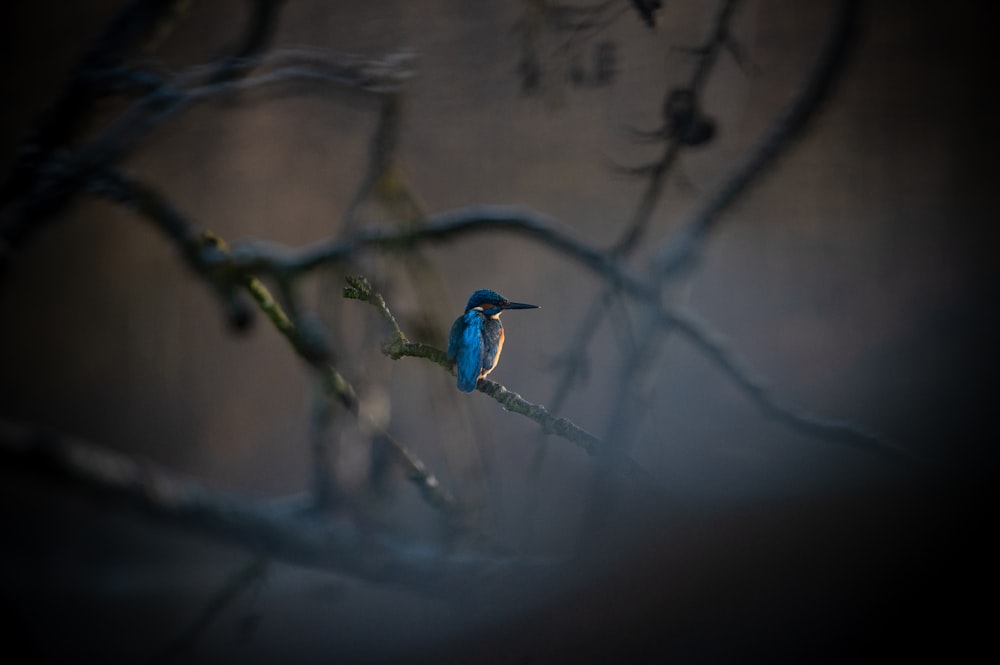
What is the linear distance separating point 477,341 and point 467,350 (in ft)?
0.05

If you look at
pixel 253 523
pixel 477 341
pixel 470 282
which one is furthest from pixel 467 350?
pixel 470 282

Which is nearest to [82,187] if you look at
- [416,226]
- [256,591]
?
[416,226]

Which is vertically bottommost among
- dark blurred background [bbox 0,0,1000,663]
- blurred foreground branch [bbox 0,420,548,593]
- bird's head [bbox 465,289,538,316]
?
blurred foreground branch [bbox 0,420,548,593]

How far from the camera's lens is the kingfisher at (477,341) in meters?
0.67

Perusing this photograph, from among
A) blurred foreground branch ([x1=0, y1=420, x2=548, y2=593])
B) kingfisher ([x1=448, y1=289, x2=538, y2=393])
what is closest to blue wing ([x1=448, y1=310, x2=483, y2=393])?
kingfisher ([x1=448, y1=289, x2=538, y2=393])

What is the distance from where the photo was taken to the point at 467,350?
2.25 feet

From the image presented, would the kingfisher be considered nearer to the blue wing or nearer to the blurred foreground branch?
the blue wing

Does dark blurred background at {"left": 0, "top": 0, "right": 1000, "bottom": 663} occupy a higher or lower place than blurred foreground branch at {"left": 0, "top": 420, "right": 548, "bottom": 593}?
higher

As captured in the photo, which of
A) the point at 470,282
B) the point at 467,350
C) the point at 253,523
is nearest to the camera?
the point at 467,350

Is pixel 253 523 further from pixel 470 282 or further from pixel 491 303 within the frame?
pixel 470 282

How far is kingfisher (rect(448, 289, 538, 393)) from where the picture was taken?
674mm

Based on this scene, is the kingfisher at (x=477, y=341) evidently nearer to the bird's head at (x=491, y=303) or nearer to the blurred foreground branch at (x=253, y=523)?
the bird's head at (x=491, y=303)

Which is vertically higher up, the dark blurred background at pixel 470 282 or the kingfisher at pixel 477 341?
the dark blurred background at pixel 470 282

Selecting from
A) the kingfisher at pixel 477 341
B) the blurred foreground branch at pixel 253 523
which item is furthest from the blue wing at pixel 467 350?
the blurred foreground branch at pixel 253 523
